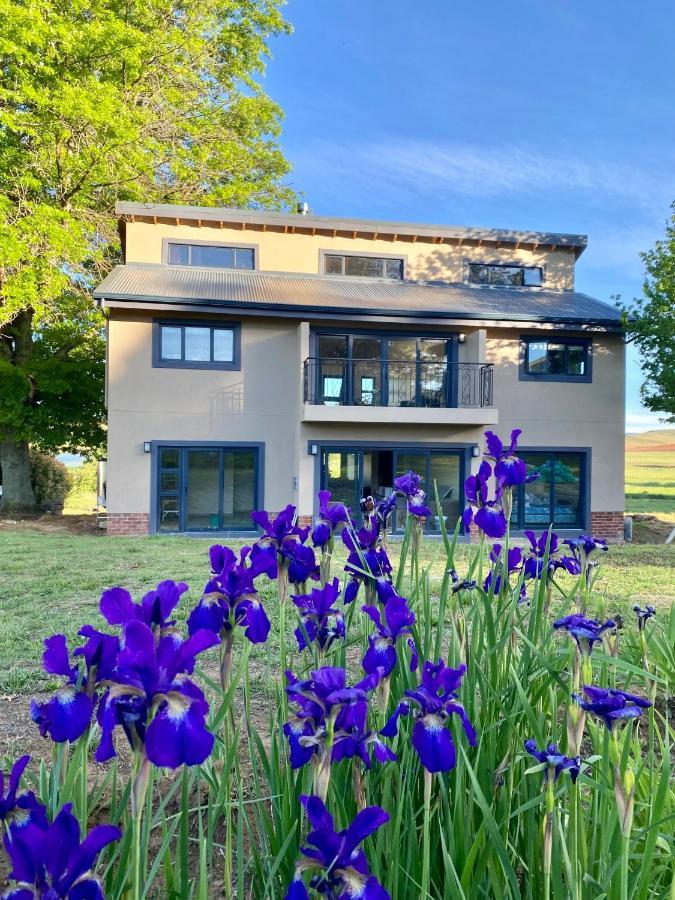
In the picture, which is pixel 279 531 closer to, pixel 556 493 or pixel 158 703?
pixel 158 703

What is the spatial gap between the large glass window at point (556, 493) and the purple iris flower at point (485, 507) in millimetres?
13669

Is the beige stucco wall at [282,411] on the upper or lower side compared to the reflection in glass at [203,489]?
upper

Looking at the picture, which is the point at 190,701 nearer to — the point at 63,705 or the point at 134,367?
the point at 63,705

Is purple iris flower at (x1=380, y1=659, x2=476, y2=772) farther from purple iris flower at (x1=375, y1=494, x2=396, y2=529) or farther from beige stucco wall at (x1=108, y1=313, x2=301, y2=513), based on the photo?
beige stucco wall at (x1=108, y1=313, x2=301, y2=513)

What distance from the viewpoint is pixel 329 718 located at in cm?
91

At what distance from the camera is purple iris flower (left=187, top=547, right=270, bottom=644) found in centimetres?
124

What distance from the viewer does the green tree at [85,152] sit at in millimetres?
13969

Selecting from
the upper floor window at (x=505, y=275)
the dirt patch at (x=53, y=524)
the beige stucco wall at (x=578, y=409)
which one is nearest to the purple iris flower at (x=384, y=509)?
the dirt patch at (x=53, y=524)

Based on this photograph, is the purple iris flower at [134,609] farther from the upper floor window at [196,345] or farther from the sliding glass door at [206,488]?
the upper floor window at [196,345]

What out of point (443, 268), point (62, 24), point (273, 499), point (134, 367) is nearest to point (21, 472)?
point (134, 367)

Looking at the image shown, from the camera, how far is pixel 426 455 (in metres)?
14.5

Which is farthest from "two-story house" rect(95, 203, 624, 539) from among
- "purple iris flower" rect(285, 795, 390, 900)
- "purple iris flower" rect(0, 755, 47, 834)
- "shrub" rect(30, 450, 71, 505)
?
"purple iris flower" rect(285, 795, 390, 900)

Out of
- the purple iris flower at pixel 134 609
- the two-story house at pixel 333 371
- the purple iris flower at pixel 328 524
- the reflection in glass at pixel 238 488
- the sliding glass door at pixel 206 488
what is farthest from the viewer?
the reflection in glass at pixel 238 488

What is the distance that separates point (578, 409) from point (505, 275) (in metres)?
4.51
